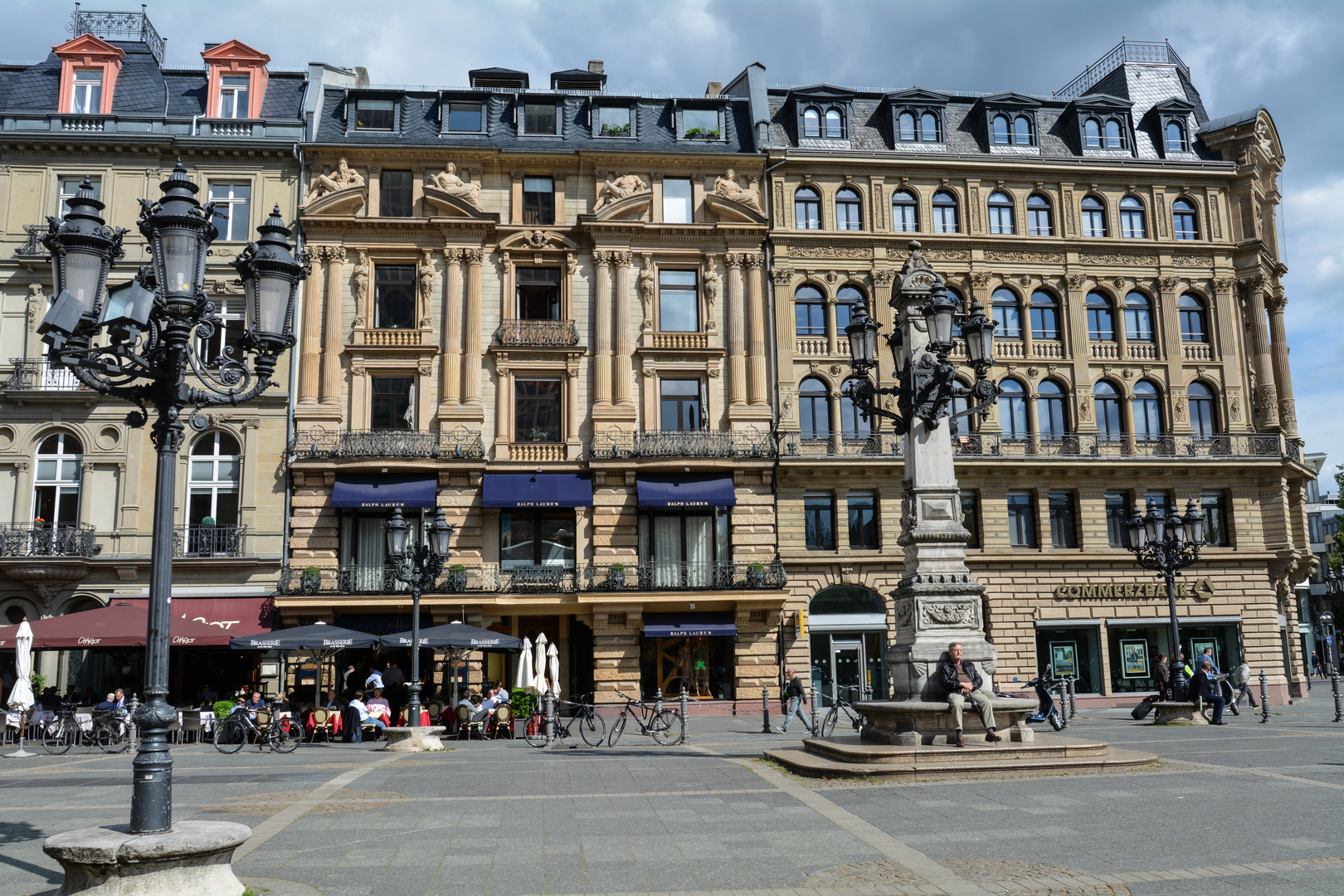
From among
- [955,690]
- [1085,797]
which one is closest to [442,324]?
[955,690]

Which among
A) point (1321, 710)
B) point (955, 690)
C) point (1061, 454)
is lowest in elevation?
point (1321, 710)

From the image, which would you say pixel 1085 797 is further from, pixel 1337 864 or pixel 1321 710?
pixel 1321 710

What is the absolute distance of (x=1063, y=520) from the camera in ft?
115

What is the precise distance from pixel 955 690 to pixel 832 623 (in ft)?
61.3

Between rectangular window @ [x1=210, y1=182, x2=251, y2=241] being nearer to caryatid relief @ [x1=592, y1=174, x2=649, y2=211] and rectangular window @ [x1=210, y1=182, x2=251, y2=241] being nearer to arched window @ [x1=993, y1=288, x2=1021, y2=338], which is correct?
caryatid relief @ [x1=592, y1=174, x2=649, y2=211]

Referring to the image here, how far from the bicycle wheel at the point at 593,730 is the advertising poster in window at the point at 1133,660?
1963 centimetres

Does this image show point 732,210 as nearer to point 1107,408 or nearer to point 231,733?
point 1107,408

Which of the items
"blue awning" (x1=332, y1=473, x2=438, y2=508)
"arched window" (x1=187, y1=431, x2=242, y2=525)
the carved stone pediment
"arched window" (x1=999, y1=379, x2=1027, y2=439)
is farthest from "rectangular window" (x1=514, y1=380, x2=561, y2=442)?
"arched window" (x1=999, y1=379, x2=1027, y2=439)

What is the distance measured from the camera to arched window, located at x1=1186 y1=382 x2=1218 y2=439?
36250 mm

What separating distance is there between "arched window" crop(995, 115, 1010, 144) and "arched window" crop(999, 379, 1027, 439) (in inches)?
351

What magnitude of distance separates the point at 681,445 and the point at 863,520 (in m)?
6.49

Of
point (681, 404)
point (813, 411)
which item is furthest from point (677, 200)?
point (813, 411)

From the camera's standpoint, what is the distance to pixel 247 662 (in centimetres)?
3064

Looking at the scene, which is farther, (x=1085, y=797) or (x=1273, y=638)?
(x=1273, y=638)
